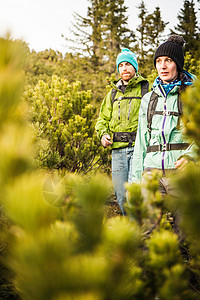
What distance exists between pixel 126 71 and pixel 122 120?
0.71 metres

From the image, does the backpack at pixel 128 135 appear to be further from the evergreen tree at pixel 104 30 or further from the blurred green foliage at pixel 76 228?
the evergreen tree at pixel 104 30

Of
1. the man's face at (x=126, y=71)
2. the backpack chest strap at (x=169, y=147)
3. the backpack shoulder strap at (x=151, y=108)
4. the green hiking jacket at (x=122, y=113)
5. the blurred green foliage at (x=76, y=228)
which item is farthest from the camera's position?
the man's face at (x=126, y=71)

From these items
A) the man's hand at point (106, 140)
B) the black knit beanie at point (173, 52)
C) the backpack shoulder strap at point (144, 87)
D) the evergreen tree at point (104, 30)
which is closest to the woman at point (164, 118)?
the black knit beanie at point (173, 52)

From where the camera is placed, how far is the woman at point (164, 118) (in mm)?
2410

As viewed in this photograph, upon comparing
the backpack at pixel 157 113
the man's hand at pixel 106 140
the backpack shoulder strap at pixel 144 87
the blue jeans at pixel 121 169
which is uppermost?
the backpack shoulder strap at pixel 144 87

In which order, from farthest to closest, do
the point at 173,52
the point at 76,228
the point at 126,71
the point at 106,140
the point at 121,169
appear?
the point at 126,71 < the point at 121,169 < the point at 106,140 < the point at 173,52 < the point at 76,228

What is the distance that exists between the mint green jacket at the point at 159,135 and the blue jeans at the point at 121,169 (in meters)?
0.77

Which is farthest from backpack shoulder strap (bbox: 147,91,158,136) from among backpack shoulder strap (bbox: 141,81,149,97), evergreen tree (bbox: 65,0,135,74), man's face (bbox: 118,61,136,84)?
evergreen tree (bbox: 65,0,135,74)

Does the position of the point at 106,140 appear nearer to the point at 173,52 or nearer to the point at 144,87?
the point at 144,87

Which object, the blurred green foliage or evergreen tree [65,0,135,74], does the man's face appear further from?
evergreen tree [65,0,135,74]

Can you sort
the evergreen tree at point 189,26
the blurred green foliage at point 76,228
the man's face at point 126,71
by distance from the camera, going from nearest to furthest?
the blurred green foliage at point 76,228, the man's face at point 126,71, the evergreen tree at point 189,26

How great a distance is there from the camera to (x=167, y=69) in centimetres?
267

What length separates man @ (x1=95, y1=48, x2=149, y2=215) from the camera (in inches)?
140

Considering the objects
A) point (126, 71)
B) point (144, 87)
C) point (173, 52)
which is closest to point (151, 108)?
point (173, 52)
